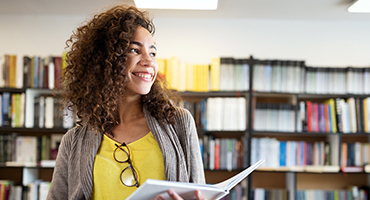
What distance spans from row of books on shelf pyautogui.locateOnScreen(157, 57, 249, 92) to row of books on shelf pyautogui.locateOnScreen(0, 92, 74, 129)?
40.4 inches

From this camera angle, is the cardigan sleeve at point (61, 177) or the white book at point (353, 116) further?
the white book at point (353, 116)

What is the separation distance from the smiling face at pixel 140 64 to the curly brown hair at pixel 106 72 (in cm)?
2

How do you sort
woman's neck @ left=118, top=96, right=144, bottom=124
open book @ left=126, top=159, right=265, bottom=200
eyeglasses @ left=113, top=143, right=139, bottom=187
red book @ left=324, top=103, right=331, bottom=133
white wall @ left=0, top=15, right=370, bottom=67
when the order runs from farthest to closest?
white wall @ left=0, top=15, right=370, bottom=67 → red book @ left=324, top=103, right=331, bottom=133 → woman's neck @ left=118, top=96, right=144, bottom=124 → eyeglasses @ left=113, top=143, right=139, bottom=187 → open book @ left=126, top=159, right=265, bottom=200

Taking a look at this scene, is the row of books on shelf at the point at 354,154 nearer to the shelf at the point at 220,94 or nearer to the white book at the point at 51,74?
the shelf at the point at 220,94

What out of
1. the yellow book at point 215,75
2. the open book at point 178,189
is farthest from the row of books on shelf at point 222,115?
the open book at point 178,189

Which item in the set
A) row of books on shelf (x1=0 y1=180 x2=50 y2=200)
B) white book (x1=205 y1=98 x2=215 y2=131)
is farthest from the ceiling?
row of books on shelf (x1=0 y1=180 x2=50 y2=200)

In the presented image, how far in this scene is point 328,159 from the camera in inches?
136

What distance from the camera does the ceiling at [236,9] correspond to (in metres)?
3.34

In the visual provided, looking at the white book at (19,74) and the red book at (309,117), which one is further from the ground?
the white book at (19,74)

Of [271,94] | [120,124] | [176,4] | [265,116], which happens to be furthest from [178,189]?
[271,94]

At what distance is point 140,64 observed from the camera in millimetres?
1292

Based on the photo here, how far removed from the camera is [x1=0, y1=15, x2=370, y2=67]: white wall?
12.5 ft

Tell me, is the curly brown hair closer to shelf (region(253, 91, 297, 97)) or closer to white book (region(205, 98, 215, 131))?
white book (region(205, 98, 215, 131))

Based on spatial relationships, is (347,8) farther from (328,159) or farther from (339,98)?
(328,159)
